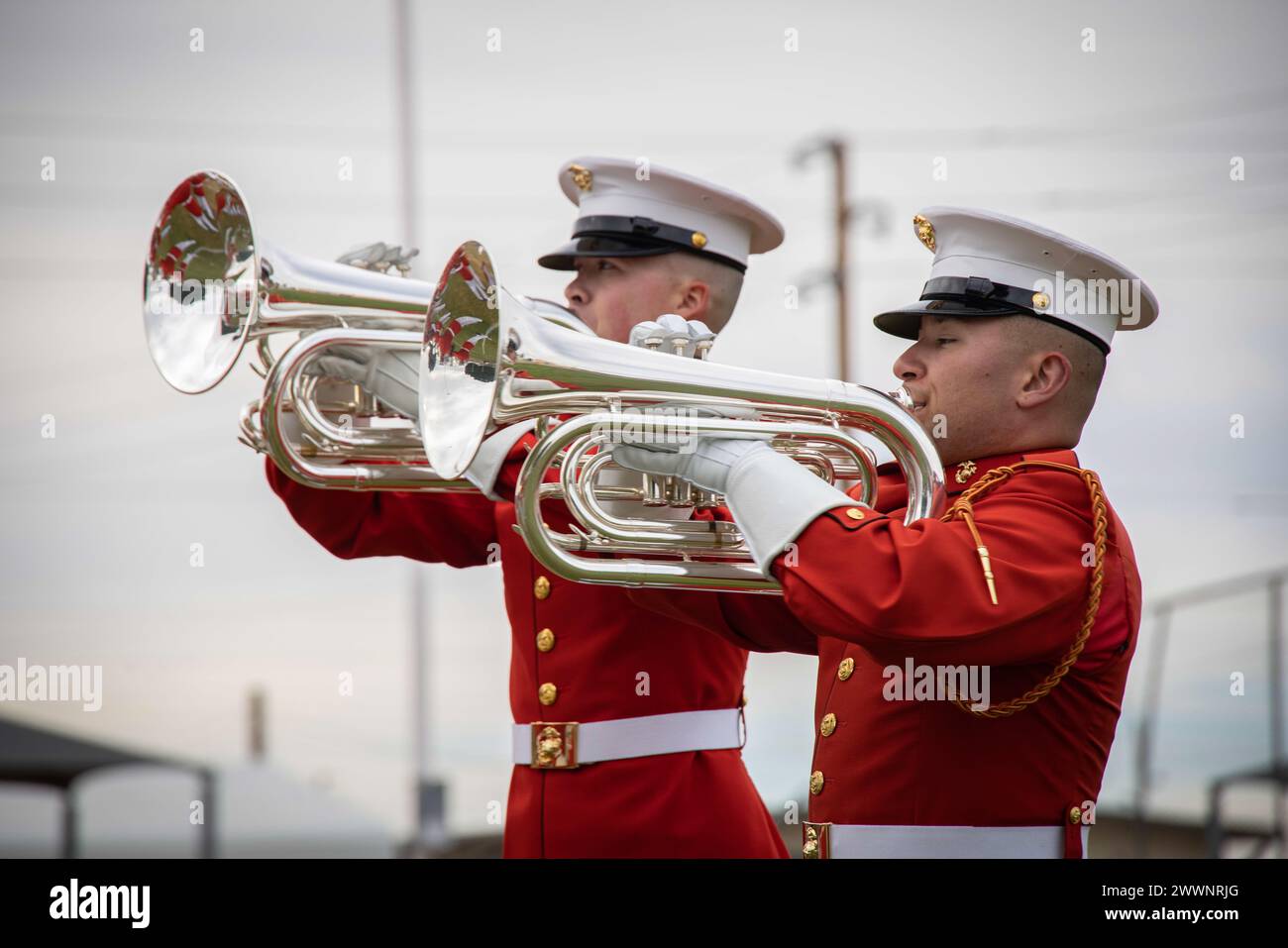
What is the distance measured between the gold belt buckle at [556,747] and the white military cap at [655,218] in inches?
53.9

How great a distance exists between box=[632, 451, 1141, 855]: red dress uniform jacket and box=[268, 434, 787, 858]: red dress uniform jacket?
1.96 feet

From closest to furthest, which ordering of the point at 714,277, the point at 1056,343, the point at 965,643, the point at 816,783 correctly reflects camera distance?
the point at 965,643, the point at 1056,343, the point at 816,783, the point at 714,277

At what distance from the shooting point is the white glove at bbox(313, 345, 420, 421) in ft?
15.1

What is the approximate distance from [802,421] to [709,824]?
4.19ft

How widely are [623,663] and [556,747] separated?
289 millimetres

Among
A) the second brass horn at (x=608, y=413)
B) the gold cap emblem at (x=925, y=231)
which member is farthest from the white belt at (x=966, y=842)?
the gold cap emblem at (x=925, y=231)

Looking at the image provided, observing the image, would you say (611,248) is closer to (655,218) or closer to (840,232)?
(655,218)

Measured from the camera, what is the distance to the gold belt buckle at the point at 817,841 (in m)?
3.71

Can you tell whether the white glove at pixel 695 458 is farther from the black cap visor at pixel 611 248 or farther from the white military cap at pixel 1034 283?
the black cap visor at pixel 611 248

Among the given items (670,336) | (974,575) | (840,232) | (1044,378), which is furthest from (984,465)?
(840,232)

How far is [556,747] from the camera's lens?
4453 mm

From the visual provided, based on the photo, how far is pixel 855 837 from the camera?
3662 mm

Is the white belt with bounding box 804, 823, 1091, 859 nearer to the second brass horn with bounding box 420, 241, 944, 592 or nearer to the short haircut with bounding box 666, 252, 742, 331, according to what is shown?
the second brass horn with bounding box 420, 241, 944, 592
